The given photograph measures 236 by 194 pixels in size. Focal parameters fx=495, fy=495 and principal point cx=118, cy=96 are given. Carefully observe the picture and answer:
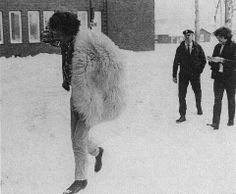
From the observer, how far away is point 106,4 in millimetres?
28562

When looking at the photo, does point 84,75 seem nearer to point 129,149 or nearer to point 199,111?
point 129,149

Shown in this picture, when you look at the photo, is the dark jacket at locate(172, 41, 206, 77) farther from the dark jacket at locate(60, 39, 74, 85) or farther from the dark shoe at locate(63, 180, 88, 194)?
the dark shoe at locate(63, 180, 88, 194)

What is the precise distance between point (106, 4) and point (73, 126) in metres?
23.7

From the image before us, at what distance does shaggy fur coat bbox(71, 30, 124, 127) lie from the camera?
531cm

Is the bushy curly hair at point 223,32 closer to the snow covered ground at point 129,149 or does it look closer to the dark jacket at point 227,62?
the dark jacket at point 227,62

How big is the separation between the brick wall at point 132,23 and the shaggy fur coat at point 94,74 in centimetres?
2357

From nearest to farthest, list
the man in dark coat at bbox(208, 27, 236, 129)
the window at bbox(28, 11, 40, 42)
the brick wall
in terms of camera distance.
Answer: the man in dark coat at bbox(208, 27, 236, 129) < the window at bbox(28, 11, 40, 42) < the brick wall

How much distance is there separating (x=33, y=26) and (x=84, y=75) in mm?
22594

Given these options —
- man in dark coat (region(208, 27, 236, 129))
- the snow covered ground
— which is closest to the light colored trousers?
the snow covered ground

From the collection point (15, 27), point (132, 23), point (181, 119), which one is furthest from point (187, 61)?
point (132, 23)

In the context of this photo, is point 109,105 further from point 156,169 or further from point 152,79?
point 152,79

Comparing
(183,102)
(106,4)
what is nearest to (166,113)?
(183,102)

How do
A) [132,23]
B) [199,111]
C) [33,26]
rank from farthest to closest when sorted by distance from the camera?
1. [132,23]
2. [33,26]
3. [199,111]

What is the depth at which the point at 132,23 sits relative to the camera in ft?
97.3
